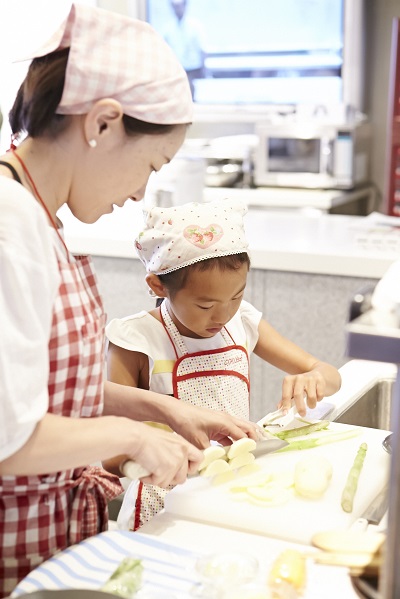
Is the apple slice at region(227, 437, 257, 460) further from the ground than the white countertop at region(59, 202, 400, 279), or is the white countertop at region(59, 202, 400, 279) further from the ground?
the white countertop at region(59, 202, 400, 279)

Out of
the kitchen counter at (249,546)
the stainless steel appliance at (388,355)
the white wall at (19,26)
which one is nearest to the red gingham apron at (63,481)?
the kitchen counter at (249,546)

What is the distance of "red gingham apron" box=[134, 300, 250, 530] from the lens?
5.28 ft

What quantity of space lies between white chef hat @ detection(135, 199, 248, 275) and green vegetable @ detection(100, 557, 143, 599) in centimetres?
67

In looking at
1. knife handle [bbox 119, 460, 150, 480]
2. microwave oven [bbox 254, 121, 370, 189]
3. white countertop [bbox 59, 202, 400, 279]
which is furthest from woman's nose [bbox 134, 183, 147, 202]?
microwave oven [bbox 254, 121, 370, 189]

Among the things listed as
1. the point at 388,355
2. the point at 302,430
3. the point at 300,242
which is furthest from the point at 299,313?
the point at 388,355

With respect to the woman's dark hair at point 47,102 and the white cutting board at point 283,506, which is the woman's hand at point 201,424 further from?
the woman's dark hair at point 47,102

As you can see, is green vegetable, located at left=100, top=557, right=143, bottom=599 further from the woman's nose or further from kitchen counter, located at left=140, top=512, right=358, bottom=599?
the woman's nose

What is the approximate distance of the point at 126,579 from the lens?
2.99ft

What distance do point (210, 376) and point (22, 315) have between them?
2.60 ft

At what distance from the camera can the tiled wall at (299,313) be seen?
2.54m

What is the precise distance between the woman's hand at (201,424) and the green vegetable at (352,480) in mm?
169

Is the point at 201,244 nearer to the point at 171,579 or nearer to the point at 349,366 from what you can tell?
the point at 349,366

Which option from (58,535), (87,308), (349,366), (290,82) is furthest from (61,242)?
(290,82)

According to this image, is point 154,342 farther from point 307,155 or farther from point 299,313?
point 307,155
